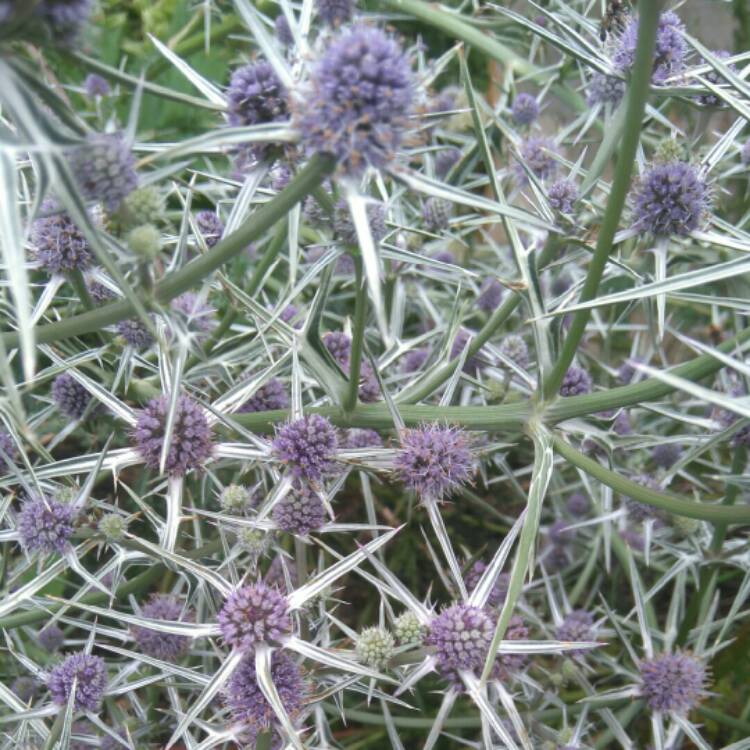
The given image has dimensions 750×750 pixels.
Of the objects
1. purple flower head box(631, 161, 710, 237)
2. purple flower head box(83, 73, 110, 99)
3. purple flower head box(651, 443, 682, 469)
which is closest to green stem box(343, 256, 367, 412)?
purple flower head box(631, 161, 710, 237)

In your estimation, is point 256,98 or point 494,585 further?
point 494,585

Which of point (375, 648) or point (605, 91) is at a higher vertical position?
point (605, 91)

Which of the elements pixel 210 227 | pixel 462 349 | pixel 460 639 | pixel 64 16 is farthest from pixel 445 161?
pixel 64 16

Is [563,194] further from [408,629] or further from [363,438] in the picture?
[408,629]

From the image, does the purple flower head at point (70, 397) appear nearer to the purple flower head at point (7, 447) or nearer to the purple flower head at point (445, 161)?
the purple flower head at point (7, 447)

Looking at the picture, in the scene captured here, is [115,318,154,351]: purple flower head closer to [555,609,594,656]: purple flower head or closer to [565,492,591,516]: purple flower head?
[555,609,594,656]: purple flower head

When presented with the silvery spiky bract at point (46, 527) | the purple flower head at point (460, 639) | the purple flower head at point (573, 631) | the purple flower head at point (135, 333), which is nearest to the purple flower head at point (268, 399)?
the purple flower head at point (135, 333)

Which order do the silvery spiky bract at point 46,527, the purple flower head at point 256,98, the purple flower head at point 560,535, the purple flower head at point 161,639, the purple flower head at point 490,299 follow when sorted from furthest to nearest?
the purple flower head at point 490,299 → the purple flower head at point 560,535 → the purple flower head at point 161,639 → the silvery spiky bract at point 46,527 → the purple flower head at point 256,98
